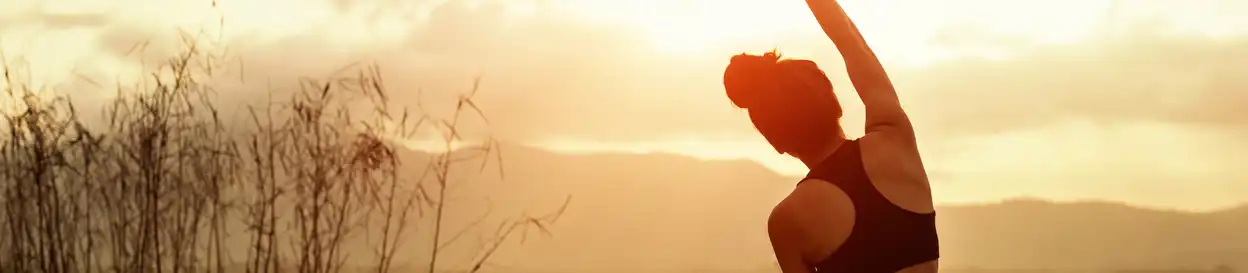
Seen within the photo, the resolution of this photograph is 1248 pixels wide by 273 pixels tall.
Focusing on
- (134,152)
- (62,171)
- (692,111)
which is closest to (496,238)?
(692,111)

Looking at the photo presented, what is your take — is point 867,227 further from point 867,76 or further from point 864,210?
point 867,76

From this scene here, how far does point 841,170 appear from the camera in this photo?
3.05 feet

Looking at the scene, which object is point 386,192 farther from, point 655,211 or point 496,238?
point 655,211

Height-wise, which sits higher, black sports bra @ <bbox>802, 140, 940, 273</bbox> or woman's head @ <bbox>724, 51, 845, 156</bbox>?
woman's head @ <bbox>724, 51, 845, 156</bbox>

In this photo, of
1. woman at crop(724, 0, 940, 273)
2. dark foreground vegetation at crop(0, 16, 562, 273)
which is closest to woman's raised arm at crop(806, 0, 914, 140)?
woman at crop(724, 0, 940, 273)

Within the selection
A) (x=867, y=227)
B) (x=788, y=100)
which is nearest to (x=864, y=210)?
(x=867, y=227)

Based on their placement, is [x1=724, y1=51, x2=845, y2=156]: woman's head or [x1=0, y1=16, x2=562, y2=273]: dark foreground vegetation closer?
[x1=724, y1=51, x2=845, y2=156]: woman's head

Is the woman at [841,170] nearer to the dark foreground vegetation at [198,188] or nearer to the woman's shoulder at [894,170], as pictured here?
the woman's shoulder at [894,170]

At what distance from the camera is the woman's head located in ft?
3.13

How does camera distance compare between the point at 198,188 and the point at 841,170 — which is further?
the point at 198,188

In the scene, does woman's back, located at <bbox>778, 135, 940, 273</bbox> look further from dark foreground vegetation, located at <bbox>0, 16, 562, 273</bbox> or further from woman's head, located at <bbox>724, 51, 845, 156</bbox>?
dark foreground vegetation, located at <bbox>0, 16, 562, 273</bbox>

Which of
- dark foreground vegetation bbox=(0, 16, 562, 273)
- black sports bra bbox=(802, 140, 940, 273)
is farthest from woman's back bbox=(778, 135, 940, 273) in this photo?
dark foreground vegetation bbox=(0, 16, 562, 273)

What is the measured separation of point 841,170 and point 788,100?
0.08 meters

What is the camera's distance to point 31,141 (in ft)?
8.69
